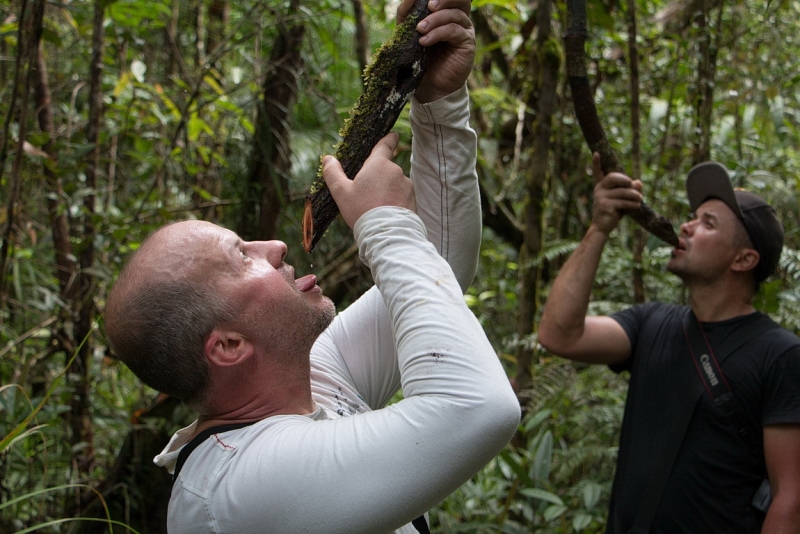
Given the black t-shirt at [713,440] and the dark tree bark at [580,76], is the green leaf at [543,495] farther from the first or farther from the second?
the dark tree bark at [580,76]

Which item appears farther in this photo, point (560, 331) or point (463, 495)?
point (463, 495)

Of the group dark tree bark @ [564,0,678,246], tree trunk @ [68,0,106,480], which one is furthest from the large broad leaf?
tree trunk @ [68,0,106,480]

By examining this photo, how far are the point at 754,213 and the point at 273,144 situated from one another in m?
2.43

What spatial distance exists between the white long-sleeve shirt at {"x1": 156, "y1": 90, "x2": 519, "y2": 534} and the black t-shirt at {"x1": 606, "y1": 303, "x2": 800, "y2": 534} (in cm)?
160

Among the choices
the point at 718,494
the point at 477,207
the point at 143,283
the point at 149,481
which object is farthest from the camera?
the point at 149,481

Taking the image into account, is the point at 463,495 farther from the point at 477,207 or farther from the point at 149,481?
the point at 477,207

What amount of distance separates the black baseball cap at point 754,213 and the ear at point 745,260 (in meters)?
0.02

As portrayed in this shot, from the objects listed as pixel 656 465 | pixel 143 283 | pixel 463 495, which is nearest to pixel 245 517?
pixel 143 283

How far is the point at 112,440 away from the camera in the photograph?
383 centimetres

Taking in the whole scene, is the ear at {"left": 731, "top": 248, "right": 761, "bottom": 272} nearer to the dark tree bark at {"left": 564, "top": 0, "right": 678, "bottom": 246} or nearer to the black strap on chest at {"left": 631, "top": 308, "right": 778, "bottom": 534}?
the black strap on chest at {"left": 631, "top": 308, "right": 778, "bottom": 534}

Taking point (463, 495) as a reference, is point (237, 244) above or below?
above

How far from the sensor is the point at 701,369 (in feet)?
8.25

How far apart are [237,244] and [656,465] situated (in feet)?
6.15

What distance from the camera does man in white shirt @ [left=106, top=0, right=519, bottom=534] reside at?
1.11m
